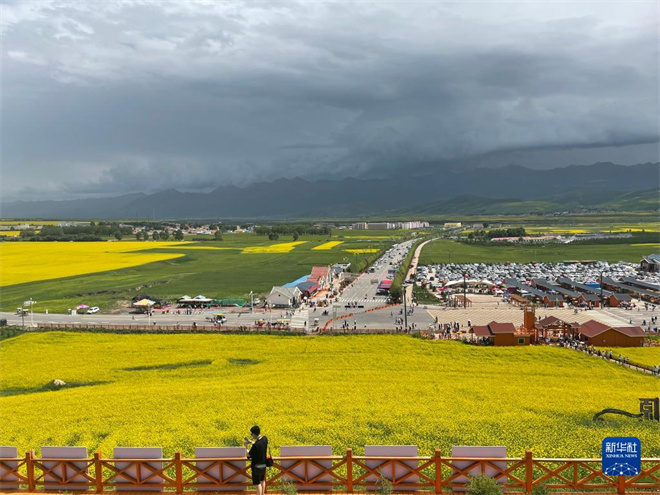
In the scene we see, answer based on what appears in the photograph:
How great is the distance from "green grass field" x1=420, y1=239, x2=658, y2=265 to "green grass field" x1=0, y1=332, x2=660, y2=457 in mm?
79457

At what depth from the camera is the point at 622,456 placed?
955 cm

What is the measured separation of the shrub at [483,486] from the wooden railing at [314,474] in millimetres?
470

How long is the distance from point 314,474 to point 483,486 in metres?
3.66

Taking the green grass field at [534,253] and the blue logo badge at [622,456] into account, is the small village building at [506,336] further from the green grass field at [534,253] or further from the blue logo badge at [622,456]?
the green grass field at [534,253]

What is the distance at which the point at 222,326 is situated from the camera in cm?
4853

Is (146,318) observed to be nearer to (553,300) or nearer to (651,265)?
(553,300)

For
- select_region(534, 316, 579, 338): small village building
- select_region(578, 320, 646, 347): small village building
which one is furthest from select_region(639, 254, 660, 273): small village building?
select_region(578, 320, 646, 347): small village building

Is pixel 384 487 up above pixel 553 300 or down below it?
above

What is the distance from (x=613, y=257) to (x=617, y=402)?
4347 inches

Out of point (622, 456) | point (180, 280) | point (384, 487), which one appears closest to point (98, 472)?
point (384, 487)

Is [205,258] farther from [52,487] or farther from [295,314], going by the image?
[52,487]

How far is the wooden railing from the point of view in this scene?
999cm

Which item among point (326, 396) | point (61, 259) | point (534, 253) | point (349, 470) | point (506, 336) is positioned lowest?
point (506, 336)

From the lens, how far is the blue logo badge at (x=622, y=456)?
376 inches
